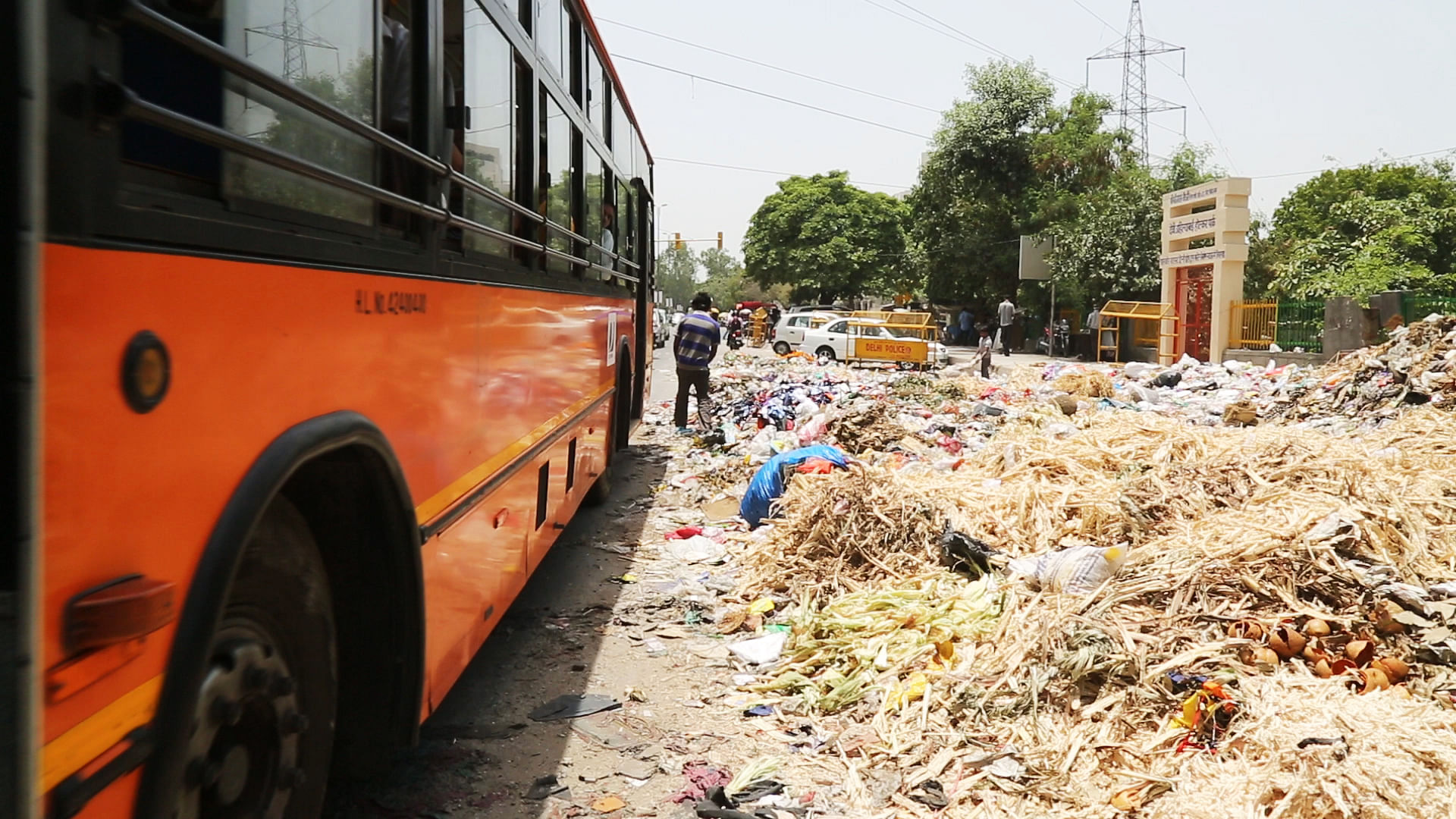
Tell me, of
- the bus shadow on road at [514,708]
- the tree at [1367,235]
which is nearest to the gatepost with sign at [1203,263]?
the tree at [1367,235]

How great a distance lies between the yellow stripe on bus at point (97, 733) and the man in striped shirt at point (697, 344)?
11.1m

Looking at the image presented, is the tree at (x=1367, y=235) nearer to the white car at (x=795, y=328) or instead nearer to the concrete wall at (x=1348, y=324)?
the concrete wall at (x=1348, y=324)

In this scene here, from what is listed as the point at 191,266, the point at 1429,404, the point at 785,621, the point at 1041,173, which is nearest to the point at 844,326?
the point at 1041,173

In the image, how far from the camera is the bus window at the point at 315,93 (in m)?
2.02

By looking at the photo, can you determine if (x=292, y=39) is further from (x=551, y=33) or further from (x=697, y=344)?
(x=697, y=344)

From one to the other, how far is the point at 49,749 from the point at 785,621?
14.2 ft

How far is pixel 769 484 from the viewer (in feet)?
25.5

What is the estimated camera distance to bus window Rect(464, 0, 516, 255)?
143 inches

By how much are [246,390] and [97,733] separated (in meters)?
0.64

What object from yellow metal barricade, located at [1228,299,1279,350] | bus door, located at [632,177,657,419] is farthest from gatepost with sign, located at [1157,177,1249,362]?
bus door, located at [632,177,657,419]

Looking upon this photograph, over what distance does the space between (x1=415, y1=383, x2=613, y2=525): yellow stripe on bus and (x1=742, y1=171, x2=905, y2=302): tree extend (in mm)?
50808

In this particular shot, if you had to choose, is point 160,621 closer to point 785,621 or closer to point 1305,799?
point 1305,799

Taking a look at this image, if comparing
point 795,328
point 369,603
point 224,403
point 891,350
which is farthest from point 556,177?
point 795,328

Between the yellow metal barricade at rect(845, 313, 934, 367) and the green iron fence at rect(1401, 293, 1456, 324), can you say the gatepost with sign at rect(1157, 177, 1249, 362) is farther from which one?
the yellow metal barricade at rect(845, 313, 934, 367)
